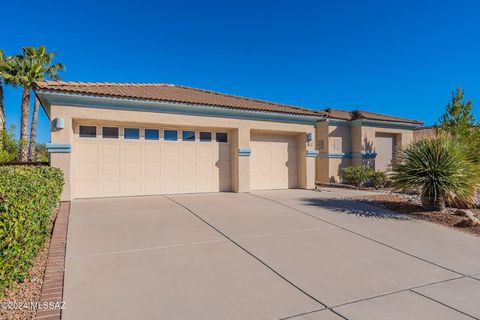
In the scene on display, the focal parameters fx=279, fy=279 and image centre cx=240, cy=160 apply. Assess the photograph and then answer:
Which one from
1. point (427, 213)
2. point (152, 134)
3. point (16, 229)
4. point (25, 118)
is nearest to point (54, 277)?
point (16, 229)

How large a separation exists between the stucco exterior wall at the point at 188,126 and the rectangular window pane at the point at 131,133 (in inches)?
9.3

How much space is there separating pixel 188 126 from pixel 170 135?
755mm

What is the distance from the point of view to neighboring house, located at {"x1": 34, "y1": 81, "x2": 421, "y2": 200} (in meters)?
8.94

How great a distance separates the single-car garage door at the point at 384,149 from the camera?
1638 cm

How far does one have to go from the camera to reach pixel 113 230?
5711mm

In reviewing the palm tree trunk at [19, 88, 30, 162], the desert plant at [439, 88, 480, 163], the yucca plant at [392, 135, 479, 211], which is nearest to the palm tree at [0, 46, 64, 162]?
the palm tree trunk at [19, 88, 30, 162]

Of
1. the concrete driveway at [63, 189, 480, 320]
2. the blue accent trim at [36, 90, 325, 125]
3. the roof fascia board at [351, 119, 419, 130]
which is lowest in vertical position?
the concrete driveway at [63, 189, 480, 320]

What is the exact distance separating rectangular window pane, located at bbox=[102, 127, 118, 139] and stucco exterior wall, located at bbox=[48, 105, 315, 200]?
25cm

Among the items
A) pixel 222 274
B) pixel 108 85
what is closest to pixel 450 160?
pixel 222 274

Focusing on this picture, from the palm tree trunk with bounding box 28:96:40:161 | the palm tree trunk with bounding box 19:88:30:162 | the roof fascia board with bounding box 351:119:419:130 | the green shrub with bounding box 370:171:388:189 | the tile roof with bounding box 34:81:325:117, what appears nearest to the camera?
the tile roof with bounding box 34:81:325:117

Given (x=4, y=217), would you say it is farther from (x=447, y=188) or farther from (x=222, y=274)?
(x=447, y=188)

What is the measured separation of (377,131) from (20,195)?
16.8m

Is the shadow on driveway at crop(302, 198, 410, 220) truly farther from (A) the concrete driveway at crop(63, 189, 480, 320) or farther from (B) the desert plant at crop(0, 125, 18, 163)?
(B) the desert plant at crop(0, 125, 18, 163)

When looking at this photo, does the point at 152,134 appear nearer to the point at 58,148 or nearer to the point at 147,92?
the point at 147,92
